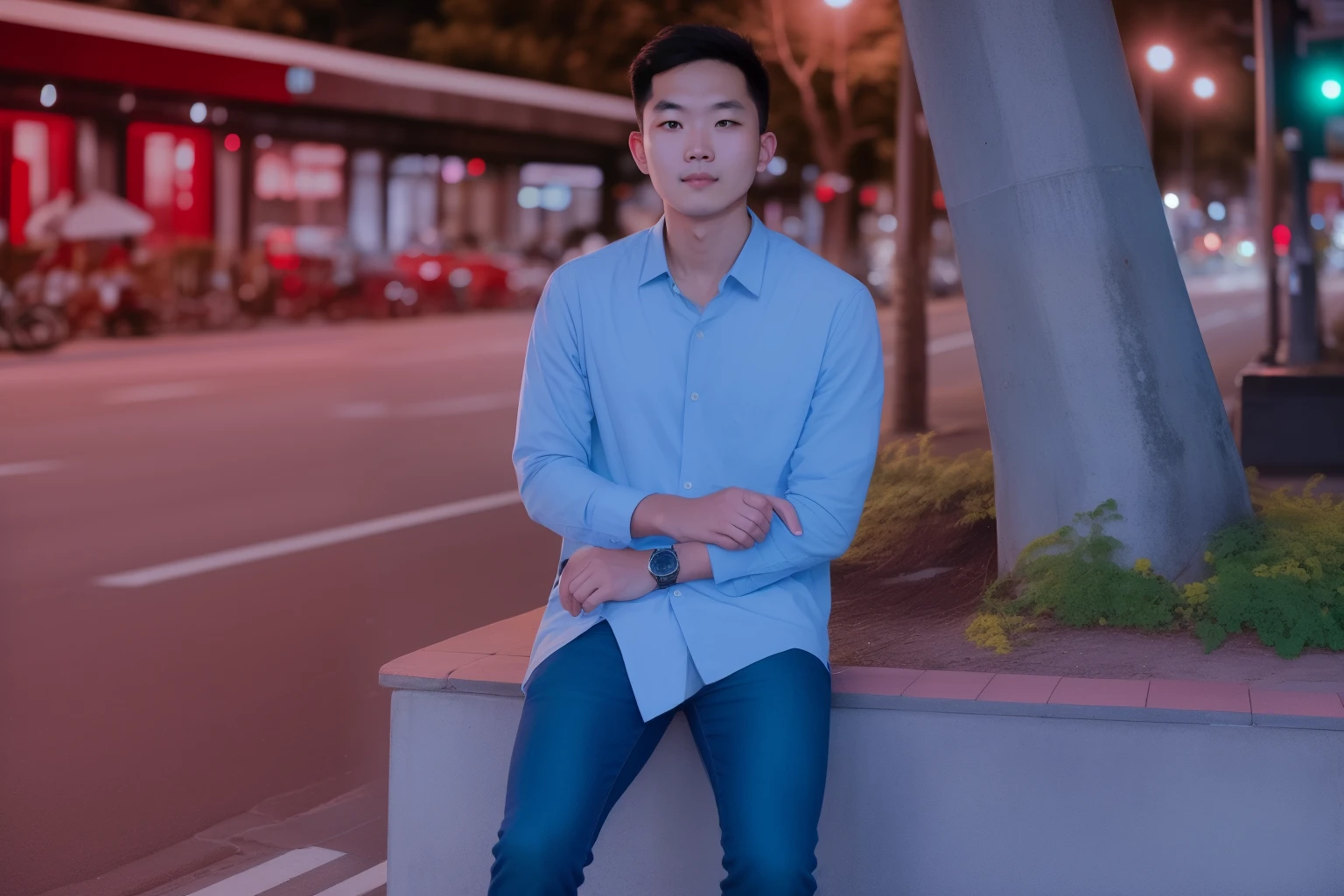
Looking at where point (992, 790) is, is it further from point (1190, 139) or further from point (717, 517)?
point (1190, 139)

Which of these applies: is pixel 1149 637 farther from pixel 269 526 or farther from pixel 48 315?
pixel 48 315

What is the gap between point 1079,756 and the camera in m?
3.34

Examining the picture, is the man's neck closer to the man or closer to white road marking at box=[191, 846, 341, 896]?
the man

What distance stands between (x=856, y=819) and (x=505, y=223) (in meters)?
41.1

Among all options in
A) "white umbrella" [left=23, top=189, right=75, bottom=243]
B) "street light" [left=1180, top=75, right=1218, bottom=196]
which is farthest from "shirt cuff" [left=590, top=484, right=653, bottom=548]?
"street light" [left=1180, top=75, right=1218, bottom=196]

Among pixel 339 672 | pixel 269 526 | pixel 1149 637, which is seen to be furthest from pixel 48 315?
pixel 1149 637

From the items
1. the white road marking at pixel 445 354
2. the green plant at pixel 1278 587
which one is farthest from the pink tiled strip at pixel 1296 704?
the white road marking at pixel 445 354

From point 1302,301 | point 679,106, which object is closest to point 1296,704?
point 679,106

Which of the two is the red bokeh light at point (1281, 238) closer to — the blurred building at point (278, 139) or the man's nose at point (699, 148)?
the blurred building at point (278, 139)

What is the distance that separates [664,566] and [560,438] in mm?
350

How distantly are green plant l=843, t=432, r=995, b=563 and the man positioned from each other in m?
2.03

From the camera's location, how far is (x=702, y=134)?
10.7ft

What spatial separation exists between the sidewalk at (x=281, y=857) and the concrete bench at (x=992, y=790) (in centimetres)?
85

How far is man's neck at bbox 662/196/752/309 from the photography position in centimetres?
335
